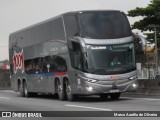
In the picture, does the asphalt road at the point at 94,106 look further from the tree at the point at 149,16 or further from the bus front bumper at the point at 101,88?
the tree at the point at 149,16

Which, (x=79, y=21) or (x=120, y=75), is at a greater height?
(x=79, y=21)

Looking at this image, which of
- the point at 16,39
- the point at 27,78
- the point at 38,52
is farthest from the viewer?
the point at 16,39

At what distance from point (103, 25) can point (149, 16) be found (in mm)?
52779

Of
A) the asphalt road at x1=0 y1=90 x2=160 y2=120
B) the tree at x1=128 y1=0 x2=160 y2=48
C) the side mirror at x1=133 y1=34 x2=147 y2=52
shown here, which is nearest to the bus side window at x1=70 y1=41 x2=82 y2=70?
the asphalt road at x1=0 y1=90 x2=160 y2=120

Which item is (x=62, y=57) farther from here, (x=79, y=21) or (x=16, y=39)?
(x=16, y=39)

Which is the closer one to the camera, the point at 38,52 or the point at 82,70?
the point at 82,70

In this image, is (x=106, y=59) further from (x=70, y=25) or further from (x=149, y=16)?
(x=149, y=16)

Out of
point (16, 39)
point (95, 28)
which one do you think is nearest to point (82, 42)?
point (95, 28)

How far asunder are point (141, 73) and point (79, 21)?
936 inches

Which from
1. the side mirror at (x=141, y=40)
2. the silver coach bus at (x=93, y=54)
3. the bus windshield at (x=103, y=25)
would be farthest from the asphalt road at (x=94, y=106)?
the bus windshield at (x=103, y=25)

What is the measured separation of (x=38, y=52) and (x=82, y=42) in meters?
6.83

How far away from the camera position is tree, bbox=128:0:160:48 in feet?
246

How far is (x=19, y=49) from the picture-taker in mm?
35125

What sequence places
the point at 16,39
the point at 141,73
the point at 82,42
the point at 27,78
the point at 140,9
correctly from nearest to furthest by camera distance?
the point at 82,42 → the point at 27,78 → the point at 16,39 → the point at 141,73 → the point at 140,9
